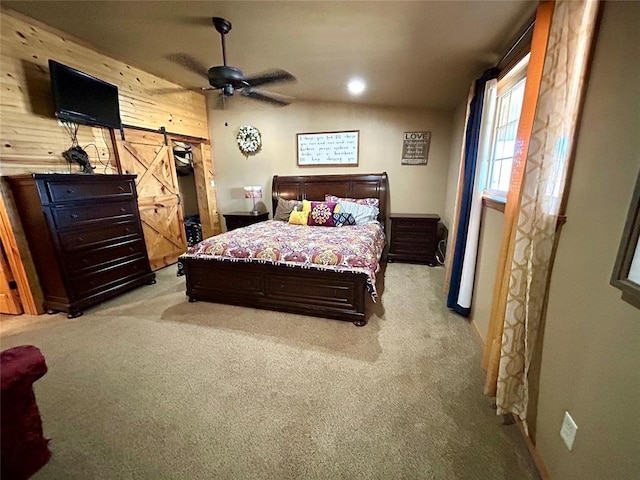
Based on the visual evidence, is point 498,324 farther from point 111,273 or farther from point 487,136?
point 111,273

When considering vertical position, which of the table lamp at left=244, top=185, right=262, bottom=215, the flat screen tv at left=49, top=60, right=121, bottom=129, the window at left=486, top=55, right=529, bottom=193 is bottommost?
the table lamp at left=244, top=185, right=262, bottom=215

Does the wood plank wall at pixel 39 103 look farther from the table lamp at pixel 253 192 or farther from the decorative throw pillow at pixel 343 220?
the decorative throw pillow at pixel 343 220

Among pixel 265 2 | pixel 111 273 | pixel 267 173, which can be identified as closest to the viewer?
pixel 265 2

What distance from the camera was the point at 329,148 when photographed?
14.1ft

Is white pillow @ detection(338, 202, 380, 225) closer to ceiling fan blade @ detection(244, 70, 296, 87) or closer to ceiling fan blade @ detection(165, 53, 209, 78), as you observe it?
ceiling fan blade @ detection(244, 70, 296, 87)

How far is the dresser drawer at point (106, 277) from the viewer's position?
2.65 metres

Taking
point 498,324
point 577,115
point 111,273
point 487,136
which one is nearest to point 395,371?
point 498,324

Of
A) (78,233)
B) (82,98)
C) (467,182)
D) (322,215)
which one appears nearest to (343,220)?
(322,215)

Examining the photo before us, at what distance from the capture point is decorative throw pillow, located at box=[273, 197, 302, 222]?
160 inches

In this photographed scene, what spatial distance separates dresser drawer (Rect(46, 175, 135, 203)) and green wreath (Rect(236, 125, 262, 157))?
6.40 feet

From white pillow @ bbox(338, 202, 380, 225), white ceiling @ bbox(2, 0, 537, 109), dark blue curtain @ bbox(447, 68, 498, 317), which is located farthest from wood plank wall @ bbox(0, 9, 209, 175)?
dark blue curtain @ bbox(447, 68, 498, 317)

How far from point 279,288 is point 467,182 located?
201 centimetres

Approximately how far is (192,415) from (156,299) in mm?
1848

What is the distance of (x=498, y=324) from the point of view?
1.53 m
